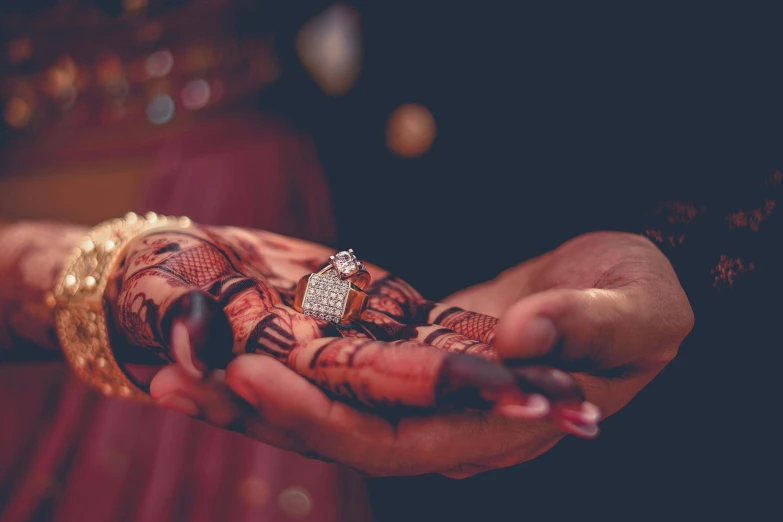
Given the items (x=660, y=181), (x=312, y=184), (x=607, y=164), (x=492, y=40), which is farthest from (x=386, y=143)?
(x=660, y=181)

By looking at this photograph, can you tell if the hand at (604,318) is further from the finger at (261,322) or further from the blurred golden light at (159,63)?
the blurred golden light at (159,63)

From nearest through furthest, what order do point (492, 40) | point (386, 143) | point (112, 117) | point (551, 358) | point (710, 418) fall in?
point (551, 358), point (710, 418), point (492, 40), point (386, 143), point (112, 117)

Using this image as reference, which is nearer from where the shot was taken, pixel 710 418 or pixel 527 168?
pixel 710 418

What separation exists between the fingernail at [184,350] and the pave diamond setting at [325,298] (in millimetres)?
160

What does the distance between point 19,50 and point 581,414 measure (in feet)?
6.59

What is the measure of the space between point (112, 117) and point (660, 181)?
168cm

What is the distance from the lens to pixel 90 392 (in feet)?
3.67

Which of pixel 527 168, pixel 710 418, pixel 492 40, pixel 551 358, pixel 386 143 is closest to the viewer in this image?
pixel 551 358

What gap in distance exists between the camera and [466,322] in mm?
653

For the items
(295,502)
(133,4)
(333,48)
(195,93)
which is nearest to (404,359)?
(295,502)

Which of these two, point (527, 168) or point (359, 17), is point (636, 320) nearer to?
point (527, 168)

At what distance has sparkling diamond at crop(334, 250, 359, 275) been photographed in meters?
0.66

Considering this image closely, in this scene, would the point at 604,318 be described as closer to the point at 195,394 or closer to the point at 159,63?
the point at 195,394

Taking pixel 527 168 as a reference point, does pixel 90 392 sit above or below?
below
